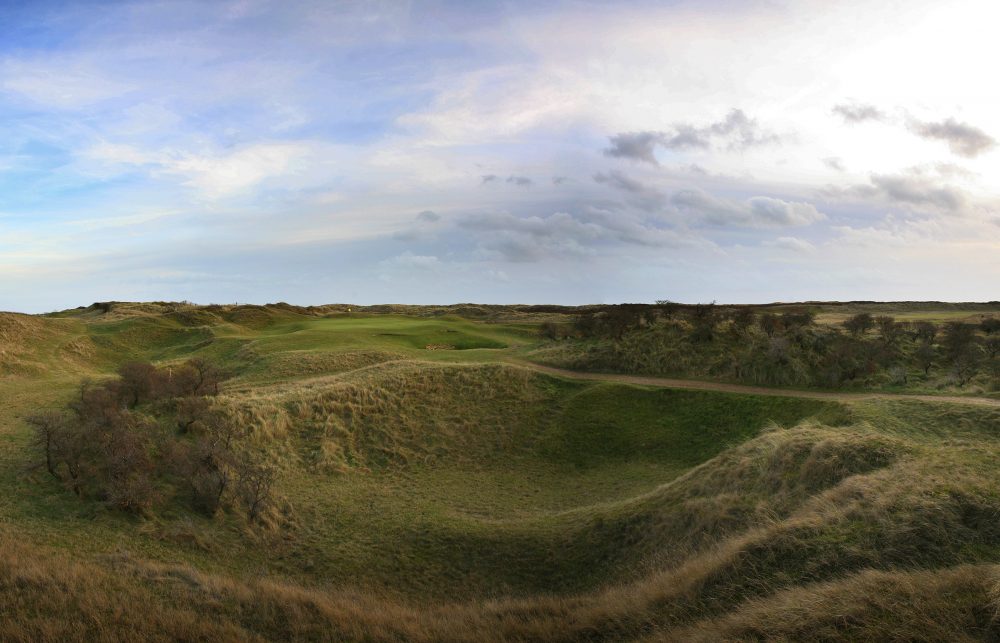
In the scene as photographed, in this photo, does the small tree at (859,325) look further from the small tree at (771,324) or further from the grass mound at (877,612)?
the grass mound at (877,612)

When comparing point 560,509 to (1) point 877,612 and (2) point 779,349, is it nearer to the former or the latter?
(1) point 877,612

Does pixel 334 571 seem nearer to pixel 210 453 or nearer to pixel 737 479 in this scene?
pixel 210 453

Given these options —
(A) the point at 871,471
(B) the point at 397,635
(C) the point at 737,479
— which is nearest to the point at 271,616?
(B) the point at 397,635

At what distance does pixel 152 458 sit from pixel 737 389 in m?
23.2

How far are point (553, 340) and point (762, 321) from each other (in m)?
14.2

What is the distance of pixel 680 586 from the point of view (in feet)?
29.2

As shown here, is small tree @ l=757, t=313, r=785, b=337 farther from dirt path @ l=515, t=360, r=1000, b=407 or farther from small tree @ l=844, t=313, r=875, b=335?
dirt path @ l=515, t=360, r=1000, b=407

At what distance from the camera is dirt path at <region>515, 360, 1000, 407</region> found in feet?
65.7

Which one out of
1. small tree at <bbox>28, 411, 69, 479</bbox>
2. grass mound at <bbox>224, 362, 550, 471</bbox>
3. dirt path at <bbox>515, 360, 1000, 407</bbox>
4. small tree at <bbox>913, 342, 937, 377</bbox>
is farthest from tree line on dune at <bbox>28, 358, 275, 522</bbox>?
small tree at <bbox>913, 342, 937, 377</bbox>

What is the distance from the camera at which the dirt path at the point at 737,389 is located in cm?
2002

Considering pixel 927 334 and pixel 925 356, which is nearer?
pixel 925 356

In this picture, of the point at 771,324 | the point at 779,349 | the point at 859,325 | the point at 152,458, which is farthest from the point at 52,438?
the point at 859,325

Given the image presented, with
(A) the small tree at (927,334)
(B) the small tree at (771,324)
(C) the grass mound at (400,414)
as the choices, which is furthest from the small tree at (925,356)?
(C) the grass mound at (400,414)

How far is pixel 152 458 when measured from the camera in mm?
16250
